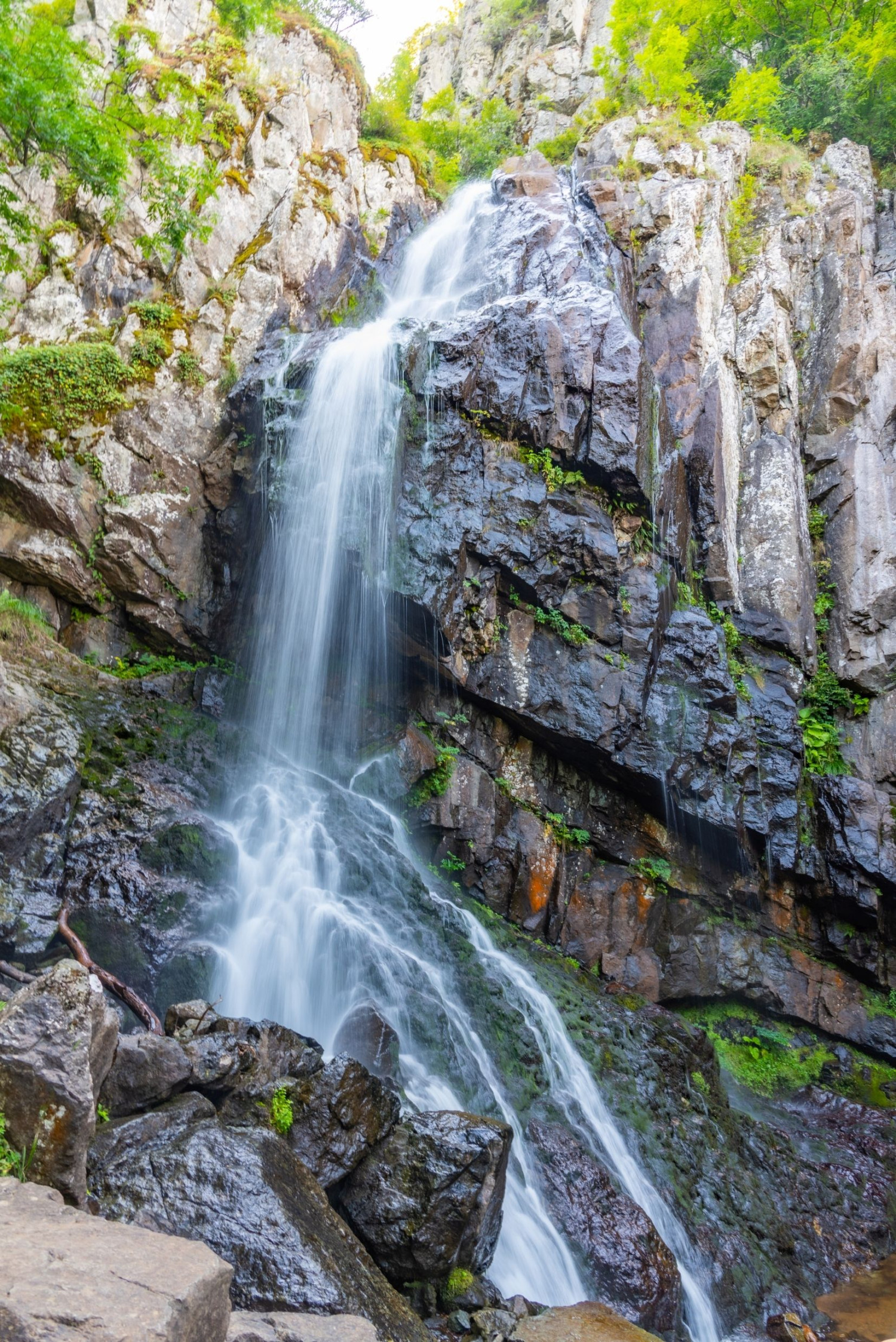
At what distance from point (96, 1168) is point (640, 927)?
9.08m

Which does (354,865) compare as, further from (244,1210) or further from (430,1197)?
(244,1210)

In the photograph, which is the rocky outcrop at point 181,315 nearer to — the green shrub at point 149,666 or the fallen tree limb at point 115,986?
the green shrub at point 149,666

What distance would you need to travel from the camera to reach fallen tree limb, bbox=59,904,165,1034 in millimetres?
5652

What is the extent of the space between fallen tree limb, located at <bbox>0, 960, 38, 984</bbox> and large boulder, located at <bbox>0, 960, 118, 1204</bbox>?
185 centimetres

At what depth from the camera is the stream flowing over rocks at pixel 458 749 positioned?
5043 mm

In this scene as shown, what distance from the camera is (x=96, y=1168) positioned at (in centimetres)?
397

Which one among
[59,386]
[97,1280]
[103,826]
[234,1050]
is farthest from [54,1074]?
[59,386]

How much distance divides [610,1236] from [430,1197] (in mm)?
2127

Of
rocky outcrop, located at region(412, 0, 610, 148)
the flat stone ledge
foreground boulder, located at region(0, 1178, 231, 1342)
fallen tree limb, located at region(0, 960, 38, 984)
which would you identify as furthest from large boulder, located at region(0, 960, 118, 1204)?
rocky outcrop, located at region(412, 0, 610, 148)

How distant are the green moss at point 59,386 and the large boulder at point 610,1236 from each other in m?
11.4

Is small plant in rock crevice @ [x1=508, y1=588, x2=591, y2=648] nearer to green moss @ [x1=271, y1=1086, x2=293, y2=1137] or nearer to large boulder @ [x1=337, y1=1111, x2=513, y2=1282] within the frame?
large boulder @ [x1=337, y1=1111, x2=513, y2=1282]

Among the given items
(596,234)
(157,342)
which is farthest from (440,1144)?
(596,234)

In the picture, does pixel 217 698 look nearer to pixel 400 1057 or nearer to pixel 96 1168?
pixel 400 1057

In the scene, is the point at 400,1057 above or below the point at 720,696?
below
